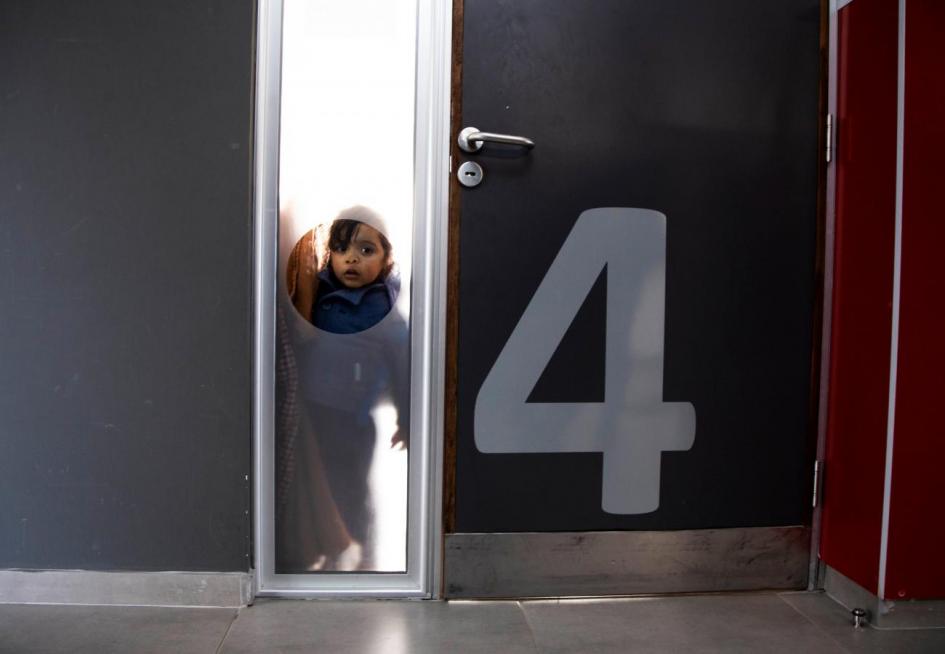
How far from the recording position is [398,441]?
1.73 m

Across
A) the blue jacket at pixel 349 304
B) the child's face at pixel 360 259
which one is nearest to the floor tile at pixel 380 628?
the blue jacket at pixel 349 304

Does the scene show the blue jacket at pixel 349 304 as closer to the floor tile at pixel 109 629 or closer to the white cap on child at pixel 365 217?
the white cap on child at pixel 365 217

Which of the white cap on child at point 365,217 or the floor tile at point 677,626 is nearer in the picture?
the floor tile at point 677,626

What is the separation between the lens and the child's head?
170 cm

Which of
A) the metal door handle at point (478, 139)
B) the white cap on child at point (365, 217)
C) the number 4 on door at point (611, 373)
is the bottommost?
the number 4 on door at point (611, 373)

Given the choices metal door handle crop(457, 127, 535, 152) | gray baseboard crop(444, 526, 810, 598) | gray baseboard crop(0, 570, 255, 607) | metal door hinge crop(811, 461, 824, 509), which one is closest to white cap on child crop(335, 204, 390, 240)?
metal door handle crop(457, 127, 535, 152)

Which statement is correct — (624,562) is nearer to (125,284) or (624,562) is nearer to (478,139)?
(478,139)

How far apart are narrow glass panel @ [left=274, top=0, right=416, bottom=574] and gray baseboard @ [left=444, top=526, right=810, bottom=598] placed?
19 cm

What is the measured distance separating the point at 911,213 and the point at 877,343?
28 cm

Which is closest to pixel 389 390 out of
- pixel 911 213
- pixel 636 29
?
pixel 636 29

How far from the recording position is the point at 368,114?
169cm

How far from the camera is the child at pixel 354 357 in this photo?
170 centimetres

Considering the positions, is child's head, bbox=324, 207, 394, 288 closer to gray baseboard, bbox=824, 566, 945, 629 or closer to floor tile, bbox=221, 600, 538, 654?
floor tile, bbox=221, 600, 538, 654

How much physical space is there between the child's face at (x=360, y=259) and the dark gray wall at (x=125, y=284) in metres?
0.20
